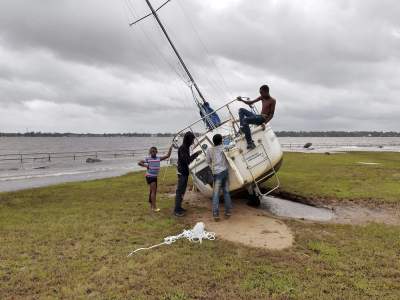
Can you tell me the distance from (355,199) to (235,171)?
251 inches

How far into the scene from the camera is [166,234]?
31.3 ft

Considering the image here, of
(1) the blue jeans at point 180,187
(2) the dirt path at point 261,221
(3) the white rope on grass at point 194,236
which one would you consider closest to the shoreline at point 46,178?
(1) the blue jeans at point 180,187

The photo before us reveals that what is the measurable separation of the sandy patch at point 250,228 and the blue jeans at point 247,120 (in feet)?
8.49

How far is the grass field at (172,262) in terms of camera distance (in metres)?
6.12

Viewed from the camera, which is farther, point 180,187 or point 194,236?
point 180,187

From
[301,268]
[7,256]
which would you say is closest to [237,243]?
[301,268]

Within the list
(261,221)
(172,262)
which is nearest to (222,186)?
(261,221)

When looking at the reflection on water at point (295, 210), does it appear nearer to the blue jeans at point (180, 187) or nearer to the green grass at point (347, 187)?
the green grass at point (347, 187)

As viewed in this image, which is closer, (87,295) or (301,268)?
(87,295)

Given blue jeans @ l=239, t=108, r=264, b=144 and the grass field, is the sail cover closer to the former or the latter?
blue jeans @ l=239, t=108, r=264, b=144

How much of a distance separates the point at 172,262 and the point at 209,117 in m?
8.43

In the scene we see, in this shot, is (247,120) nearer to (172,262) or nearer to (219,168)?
(219,168)

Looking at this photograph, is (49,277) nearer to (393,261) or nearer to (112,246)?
(112,246)

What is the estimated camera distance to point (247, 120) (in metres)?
11.9
